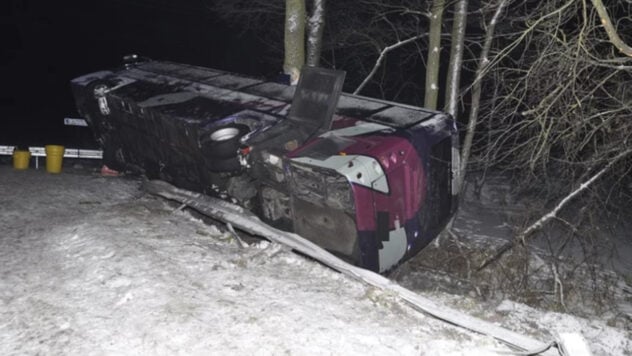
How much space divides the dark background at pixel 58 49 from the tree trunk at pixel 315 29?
606cm

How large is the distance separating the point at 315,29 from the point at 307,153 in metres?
5.08

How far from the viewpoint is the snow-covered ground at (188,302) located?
A: 3627 mm

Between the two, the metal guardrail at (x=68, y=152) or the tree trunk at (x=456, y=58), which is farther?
the metal guardrail at (x=68, y=152)

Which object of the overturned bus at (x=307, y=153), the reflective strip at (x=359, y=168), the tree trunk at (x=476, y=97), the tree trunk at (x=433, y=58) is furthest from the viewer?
the tree trunk at (x=433, y=58)

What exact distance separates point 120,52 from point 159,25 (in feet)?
5.31

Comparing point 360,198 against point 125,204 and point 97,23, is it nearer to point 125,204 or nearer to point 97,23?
point 125,204

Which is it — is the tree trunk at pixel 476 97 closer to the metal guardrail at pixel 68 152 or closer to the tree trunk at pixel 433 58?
the tree trunk at pixel 433 58

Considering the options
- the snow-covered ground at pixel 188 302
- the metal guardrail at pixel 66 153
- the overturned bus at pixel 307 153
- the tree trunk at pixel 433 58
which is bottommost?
the snow-covered ground at pixel 188 302

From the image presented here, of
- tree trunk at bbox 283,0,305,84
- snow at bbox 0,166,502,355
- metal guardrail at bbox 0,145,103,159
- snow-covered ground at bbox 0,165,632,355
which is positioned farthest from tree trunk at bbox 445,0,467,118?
metal guardrail at bbox 0,145,103,159

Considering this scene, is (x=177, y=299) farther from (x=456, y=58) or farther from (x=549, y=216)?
(x=456, y=58)


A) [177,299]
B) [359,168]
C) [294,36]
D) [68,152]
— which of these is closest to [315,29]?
[294,36]

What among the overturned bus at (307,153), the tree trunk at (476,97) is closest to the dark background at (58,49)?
the overturned bus at (307,153)

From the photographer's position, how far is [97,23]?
13.2 meters

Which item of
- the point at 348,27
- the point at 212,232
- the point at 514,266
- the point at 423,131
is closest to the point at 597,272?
the point at 514,266
